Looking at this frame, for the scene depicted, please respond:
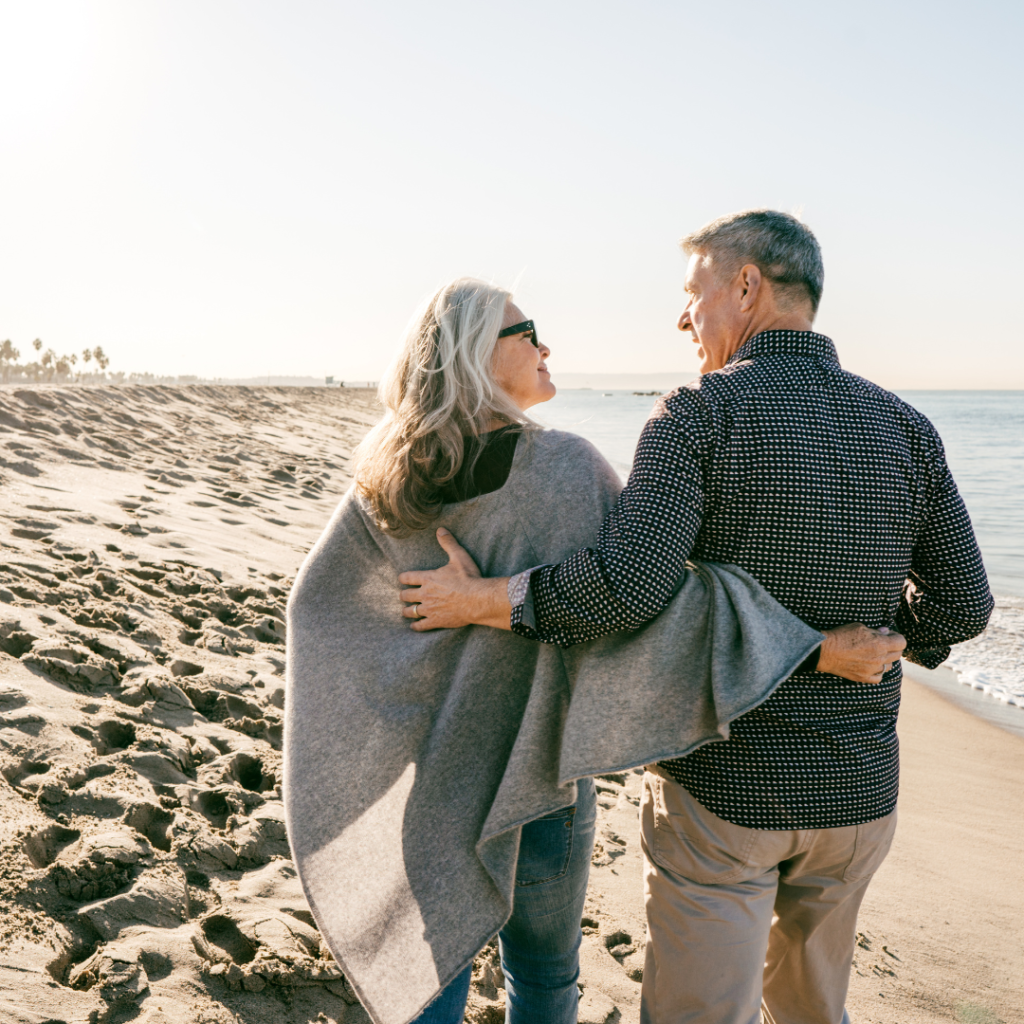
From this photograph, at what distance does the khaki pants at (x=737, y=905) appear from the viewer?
167 cm

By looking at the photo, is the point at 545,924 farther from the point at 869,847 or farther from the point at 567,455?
the point at 567,455

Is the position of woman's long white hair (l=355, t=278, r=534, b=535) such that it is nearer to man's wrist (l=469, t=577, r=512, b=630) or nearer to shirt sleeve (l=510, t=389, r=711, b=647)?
man's wrist (l=469, t=577, r=512, b=630)

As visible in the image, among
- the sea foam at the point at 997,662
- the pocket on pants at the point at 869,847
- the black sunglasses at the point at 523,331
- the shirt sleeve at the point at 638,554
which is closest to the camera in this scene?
the shirt sleeve at the point at 638,554

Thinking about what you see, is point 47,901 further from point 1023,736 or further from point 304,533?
point 1023,736

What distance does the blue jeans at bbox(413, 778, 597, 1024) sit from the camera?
171cm

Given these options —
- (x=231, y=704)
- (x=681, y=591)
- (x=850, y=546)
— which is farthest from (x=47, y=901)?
(x=850, y=546)

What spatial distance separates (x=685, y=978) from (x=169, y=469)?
7941mm

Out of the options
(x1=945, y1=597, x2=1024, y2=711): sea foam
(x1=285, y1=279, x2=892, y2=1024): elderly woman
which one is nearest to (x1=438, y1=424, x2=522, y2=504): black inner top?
(x1=285, y1=279, x2=892, y2=1024): elderly woman

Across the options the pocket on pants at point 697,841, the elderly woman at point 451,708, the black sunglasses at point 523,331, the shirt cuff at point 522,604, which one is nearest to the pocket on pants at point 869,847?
the pocket on pants at point 697,841

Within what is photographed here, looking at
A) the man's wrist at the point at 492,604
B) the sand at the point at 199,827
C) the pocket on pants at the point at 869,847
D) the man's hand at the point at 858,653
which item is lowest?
the sand at the point at 199,827

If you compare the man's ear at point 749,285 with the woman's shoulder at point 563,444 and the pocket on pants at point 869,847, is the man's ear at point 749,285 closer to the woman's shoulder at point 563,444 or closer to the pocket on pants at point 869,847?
the woman's shoulder at point 563,444

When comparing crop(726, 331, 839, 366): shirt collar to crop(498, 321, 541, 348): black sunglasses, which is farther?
crop(498, 321, 541, 348): black sunglasses

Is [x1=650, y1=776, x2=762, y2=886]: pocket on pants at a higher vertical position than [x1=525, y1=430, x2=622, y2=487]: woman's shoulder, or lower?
lower

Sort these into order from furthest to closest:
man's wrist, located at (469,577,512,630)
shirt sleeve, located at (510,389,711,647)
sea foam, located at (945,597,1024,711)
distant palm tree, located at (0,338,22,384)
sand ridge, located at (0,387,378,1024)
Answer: distant palm tree, located at (0,338,22,384)
sea foam, located at (945,597,1024,711)
sand ridge, located at (0,387,378,1024)
man's wrist, located at (469,577,512,630)
shirt sleeve, located at (510,389,711,647)
